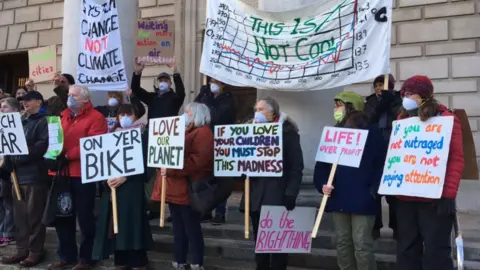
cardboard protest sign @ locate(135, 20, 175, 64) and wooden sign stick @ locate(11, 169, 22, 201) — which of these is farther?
cardboard protest sign @ locate(135, 20, 175, 64)

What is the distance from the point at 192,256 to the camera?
5.82m

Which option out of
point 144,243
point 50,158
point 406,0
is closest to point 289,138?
→ point 144,243

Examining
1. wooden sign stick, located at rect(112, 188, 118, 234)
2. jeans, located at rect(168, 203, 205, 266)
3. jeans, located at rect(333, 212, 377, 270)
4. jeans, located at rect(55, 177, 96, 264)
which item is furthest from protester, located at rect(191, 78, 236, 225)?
jeans, located at rect(333, 212, 377, 270)

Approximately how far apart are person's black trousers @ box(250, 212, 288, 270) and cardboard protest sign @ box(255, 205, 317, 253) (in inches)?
5.0

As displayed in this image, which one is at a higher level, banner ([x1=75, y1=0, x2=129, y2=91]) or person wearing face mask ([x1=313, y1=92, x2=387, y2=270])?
banner ([x1=75, y1=0, x2=129, y2=91])

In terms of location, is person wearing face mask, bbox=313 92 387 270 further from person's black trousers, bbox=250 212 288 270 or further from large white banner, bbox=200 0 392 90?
large white banner, bbox=200 0 392 90

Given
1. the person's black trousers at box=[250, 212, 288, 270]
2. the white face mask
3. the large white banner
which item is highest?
the large white banner

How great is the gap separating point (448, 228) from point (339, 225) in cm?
97

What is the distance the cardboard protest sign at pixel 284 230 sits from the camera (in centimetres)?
541

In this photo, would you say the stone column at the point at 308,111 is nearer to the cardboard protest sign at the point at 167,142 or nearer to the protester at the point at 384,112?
the protester at the point at 384,112

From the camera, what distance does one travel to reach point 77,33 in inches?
362

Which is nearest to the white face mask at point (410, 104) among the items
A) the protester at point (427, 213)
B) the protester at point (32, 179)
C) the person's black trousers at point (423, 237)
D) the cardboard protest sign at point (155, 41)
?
the protester at point (427, 213)

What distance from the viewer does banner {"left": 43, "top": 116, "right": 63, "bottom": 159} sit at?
624cm

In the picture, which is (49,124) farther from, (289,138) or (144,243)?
(289,138)
